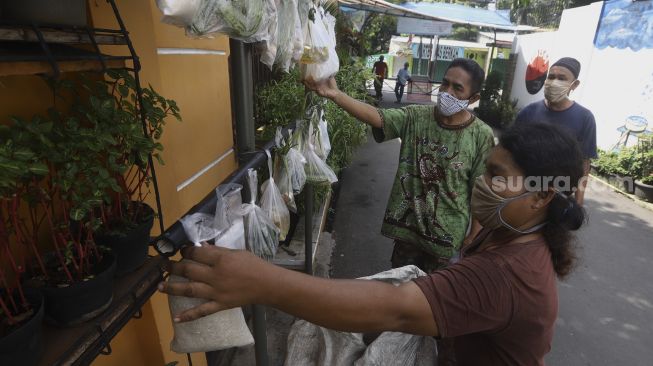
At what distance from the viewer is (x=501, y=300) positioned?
39.5 inches

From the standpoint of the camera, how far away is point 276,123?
2879 mm

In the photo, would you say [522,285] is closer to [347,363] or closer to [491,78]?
[347,363]

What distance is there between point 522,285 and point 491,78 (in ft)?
44.9

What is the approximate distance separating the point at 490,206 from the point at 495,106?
1204 centimetres

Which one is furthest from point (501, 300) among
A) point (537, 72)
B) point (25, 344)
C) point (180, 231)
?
point (537, 72)

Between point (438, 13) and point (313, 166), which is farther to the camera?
point (438, 13)

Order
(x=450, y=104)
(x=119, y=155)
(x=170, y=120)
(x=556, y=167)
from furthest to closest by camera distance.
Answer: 1. (x=450, y=104)
2. (x=170, y=120)
3. (x=556, y=167)
4. (x=119, y=155)

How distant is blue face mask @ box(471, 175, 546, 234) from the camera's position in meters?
1.20

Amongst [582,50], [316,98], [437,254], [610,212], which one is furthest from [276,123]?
[582,50]

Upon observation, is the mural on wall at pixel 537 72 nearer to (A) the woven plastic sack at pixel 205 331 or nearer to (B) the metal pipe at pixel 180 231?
(B) the metal pipe at pixel 180 231

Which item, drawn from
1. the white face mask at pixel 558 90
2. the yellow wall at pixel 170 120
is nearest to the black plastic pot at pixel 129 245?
the yellow wall at pixel 170 120

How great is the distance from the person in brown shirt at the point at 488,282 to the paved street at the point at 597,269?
0.85 m

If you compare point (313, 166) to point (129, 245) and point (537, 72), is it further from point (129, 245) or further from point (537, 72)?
point (537, 72)

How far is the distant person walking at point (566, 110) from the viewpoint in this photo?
3.00 metres
